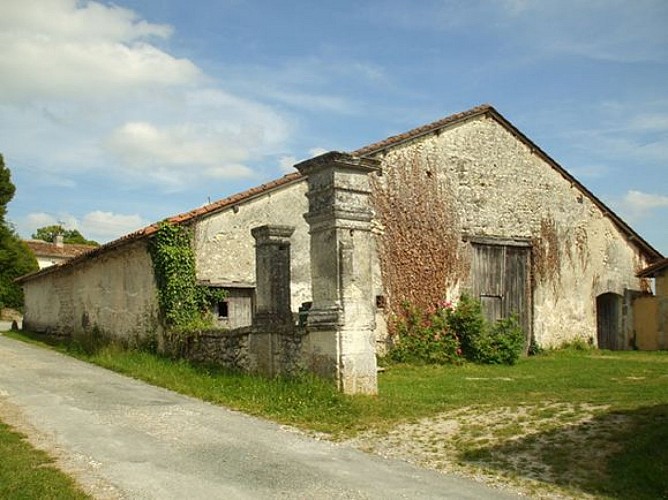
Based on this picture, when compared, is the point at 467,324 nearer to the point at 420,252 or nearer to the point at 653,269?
the point at 420,252

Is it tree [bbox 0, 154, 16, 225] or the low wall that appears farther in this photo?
tree [bbox 0, 154, 16, 225]

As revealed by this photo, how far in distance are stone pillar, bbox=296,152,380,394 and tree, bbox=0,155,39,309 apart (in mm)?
31674

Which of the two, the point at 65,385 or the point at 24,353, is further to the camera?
the point at 24,353

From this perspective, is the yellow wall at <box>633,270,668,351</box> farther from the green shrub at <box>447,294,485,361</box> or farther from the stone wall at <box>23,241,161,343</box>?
the stone wall at <box>23,241,161,343</box>

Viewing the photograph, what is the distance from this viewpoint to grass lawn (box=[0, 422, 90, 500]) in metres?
4.88

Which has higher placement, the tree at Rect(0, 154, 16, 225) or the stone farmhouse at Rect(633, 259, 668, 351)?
the tree at Rect(0, 154, 16, 225)

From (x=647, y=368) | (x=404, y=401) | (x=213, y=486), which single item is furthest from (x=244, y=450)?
(x=647, y=368)

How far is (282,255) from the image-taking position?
1064 centimetres

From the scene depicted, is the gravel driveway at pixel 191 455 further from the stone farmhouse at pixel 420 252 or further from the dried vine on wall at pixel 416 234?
Answer: the dried vine on wall at pixel 416 234

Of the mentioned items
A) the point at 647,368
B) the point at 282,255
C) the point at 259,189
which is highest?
the point at 259,189

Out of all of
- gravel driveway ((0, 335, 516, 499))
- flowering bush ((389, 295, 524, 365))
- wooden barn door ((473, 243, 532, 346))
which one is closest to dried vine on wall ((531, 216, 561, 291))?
wooden barn door ((473, 243, 532, 346))

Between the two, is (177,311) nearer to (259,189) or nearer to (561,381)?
(259,189)

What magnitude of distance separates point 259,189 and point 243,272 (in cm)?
191

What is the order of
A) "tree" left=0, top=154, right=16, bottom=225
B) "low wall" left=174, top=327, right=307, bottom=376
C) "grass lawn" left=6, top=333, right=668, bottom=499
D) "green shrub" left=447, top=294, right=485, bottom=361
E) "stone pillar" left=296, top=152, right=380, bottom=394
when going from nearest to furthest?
"grass lawn" left=6, top=333, right=668, bottom=499 < "stone pillar" left=296, top=152, right=380, bottom=394 < "low wall" left=174, top=327, right=307, bottom=376 < "green shrub" left=447, top=294, right=485, bottom=361 < "tree" left=0, top=154, right=16, bottom=225
